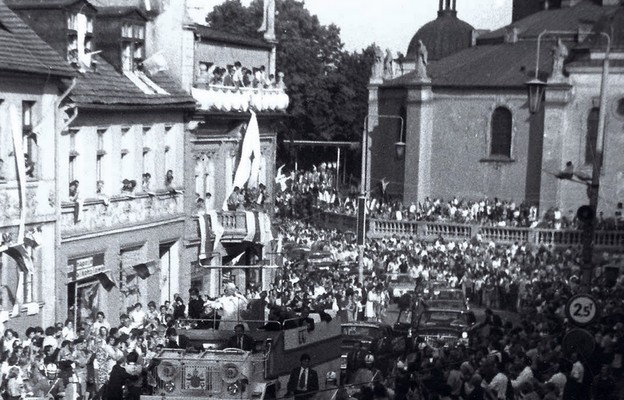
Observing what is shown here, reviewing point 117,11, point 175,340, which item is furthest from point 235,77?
point 175,340

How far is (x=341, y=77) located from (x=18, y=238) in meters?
69.7

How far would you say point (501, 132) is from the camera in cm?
7425

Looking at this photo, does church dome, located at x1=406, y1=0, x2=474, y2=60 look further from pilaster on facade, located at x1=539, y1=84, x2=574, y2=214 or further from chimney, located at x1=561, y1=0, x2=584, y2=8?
pilaster on facade, located at x1=539, y1=84, x2=574, y2=214

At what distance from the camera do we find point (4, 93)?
29.9m

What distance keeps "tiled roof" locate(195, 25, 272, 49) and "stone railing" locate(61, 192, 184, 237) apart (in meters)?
5.83

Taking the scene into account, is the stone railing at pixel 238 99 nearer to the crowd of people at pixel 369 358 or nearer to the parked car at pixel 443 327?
the crowd of people at pixel 369 358

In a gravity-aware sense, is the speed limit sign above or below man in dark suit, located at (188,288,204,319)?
above

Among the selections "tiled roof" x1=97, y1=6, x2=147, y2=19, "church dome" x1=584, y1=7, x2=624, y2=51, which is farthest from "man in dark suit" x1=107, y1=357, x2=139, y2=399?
"church dome" x1=584, y1=7, x2=624, y2=51

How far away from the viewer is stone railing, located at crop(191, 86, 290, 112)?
136 ft

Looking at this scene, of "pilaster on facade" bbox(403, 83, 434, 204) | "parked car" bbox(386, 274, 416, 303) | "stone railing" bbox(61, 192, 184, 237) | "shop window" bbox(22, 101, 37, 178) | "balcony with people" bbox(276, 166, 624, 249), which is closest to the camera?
"shop window" bbox(22, 101, 37, 178)

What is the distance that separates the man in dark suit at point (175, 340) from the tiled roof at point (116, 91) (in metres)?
9.08

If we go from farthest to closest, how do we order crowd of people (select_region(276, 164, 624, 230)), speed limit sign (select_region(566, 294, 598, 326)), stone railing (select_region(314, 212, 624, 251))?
1. crowd of people (select_region(276, 164, 624, 230))
2. stone railing (select_region(314, 212, 624, 251))
3. speed limit sign (select_region(566, 294, 598, 326))

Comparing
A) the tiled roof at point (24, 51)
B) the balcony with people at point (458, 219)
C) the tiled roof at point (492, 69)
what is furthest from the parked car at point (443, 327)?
the tiled roof at point (492, 69)

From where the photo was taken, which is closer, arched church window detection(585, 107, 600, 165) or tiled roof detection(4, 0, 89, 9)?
tiled roof detection(4, 0, 89, 9)
